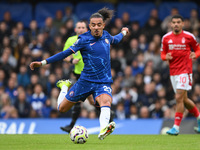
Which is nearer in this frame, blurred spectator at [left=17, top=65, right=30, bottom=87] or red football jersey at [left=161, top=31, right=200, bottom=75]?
red football jersey at [left=161, top=31, right=200, bottom=75]

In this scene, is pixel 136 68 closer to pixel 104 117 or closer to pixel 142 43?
pixel 142 43

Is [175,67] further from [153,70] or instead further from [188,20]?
[188,20]

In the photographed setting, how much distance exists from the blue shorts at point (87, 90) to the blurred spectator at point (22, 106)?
7.03 meters

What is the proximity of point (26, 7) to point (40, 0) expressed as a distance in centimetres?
109

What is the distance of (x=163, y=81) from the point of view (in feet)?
54.7

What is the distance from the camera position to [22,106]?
16.4 m

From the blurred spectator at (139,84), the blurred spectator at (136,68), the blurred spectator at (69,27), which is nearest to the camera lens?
the blurred spectator at (139,84)

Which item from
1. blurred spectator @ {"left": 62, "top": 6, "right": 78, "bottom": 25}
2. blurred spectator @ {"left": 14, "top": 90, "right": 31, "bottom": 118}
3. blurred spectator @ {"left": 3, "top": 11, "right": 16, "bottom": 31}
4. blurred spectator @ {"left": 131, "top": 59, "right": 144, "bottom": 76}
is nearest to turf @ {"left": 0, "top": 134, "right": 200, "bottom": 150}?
blurred spectator @ {"left": 14, "top": 90, "right": 31, "bottom": 118}

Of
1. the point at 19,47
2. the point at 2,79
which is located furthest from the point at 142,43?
the point at 2,79

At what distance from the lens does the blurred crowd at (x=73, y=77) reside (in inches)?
624

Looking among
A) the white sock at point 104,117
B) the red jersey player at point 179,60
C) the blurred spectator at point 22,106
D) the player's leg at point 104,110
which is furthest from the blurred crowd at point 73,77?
the white sock at point 104,117

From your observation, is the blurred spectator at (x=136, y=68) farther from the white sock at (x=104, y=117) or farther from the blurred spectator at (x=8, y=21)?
the white sock at (x=104, y=117)

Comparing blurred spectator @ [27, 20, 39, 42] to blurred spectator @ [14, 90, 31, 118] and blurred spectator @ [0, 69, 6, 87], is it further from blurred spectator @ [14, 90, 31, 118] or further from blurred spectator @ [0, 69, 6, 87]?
blurred spectator @ [14, 90, 31, 118]

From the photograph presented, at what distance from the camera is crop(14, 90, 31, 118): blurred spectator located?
16375 millimetres
